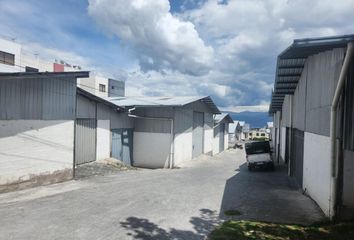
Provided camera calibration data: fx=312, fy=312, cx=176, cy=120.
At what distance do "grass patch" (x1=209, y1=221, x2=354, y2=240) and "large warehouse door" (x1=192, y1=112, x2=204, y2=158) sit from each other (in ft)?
64.9

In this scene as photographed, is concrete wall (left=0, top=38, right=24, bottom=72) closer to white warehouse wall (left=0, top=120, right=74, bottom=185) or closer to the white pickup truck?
white warehouse wall (left=0, top=120, right=74, bottom=185)

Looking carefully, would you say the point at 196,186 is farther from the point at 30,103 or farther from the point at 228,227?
the point at 30,103

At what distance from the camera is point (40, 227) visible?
25.6ft

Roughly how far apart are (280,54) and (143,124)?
46.3 feet

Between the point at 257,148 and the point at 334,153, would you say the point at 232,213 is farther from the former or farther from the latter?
the point at 257,148

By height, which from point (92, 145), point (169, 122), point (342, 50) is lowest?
point (92, 145)

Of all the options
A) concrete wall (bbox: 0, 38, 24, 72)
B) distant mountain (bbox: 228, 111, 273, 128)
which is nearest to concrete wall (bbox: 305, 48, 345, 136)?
concrete wall (bbox: 0, 38, 24, 72)

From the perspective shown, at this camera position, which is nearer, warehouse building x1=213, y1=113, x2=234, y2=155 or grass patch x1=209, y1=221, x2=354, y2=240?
grass patch x1=209, y1=221, x2=354, y2=240

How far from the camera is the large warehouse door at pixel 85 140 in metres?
16.4

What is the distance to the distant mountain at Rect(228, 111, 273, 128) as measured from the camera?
4187 inches

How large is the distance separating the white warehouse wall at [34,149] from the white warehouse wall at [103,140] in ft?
13.2

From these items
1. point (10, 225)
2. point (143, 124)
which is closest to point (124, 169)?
point (143, 124)

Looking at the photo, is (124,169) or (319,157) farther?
(124,169)

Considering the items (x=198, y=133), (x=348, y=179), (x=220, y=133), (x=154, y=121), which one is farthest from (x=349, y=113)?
(x=220, y=133)
